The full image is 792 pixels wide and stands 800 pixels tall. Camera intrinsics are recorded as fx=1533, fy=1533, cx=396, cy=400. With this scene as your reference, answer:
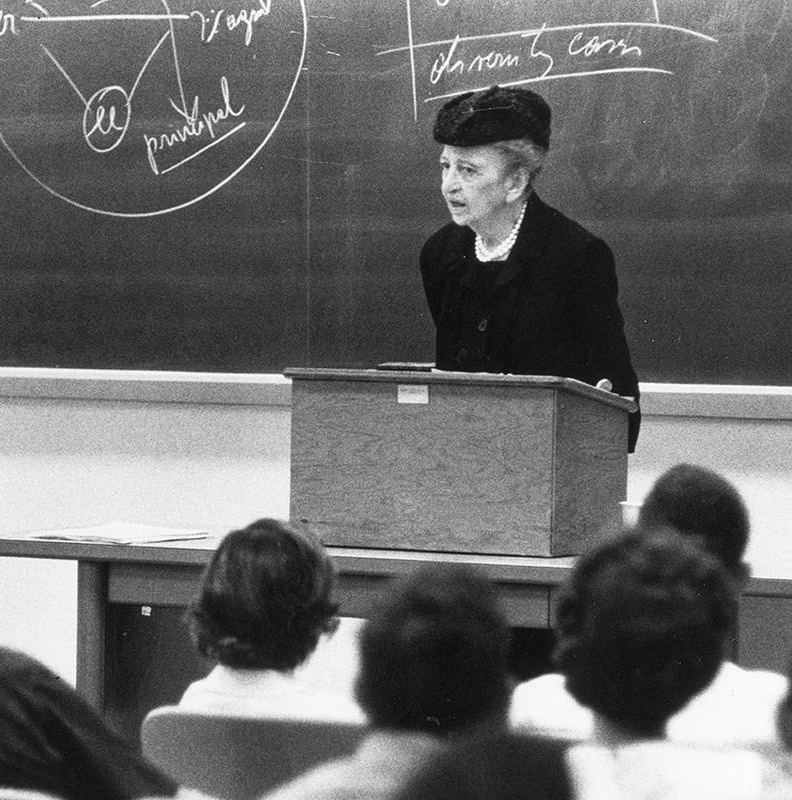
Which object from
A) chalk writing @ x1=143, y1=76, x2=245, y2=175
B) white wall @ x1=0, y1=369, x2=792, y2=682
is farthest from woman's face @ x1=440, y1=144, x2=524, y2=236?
chalk writing @ x1=143, y1=76, x2=245, y2=175

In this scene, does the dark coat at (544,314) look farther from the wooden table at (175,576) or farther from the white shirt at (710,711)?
the white shirt at (710,711)

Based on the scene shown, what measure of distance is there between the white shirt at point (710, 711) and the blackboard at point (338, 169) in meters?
2.37

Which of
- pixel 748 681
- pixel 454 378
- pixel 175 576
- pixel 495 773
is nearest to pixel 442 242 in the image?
pixel 454 378

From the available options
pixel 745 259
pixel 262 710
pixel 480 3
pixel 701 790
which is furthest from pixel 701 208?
pixel 701 790

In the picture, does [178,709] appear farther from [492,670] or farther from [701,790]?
[701,790]

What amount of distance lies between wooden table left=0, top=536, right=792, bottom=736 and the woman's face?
2.88 ft

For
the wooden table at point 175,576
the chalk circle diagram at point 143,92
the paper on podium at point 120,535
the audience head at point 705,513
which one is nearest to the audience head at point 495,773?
the audience head at point 705,513

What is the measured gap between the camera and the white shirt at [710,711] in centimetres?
124

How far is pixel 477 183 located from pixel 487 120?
130 millimetres

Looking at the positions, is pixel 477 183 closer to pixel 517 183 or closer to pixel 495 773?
pixel 517 183

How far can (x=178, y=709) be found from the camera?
5.17 ft

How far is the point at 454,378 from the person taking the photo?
2.57 m

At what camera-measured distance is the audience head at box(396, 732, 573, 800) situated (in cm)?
89

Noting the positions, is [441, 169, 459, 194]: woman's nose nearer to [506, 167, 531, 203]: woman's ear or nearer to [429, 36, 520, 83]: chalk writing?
[506, 167, 531, 203]: woman's ear
